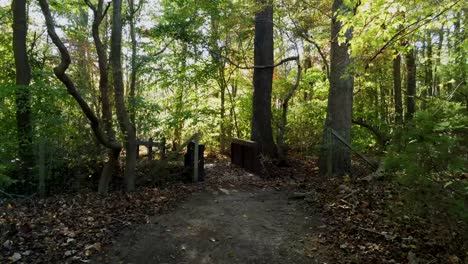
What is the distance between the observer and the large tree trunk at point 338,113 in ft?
26.9

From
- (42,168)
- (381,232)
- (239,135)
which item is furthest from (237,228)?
(239,135)

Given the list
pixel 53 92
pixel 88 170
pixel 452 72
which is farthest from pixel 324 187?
pixel 53 92

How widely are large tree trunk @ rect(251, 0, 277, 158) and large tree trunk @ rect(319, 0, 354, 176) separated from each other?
2.10 m

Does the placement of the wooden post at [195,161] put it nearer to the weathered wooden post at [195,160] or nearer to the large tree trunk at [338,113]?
the weathered wooden post at [195,160]

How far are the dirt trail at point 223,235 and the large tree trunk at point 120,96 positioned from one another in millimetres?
1856

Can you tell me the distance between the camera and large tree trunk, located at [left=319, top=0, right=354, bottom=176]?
26.9 ft

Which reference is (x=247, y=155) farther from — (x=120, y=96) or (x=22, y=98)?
(x=22, y=98)

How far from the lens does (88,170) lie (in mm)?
8203

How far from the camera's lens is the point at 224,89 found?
14.1m

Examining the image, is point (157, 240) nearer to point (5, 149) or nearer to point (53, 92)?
point (5, 149)

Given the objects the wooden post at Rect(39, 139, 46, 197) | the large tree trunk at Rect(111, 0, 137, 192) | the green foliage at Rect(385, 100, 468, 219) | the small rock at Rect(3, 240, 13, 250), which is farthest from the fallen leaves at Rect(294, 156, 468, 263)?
the wooden post at Rect(39, 139, 46, 197)

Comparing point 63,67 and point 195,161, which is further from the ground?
point 63,67

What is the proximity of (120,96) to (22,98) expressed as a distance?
2565 millimetres

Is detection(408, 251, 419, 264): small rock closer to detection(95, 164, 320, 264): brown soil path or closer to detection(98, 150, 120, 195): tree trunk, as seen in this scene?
detection(95, 164, 320, 264): brown soil path
